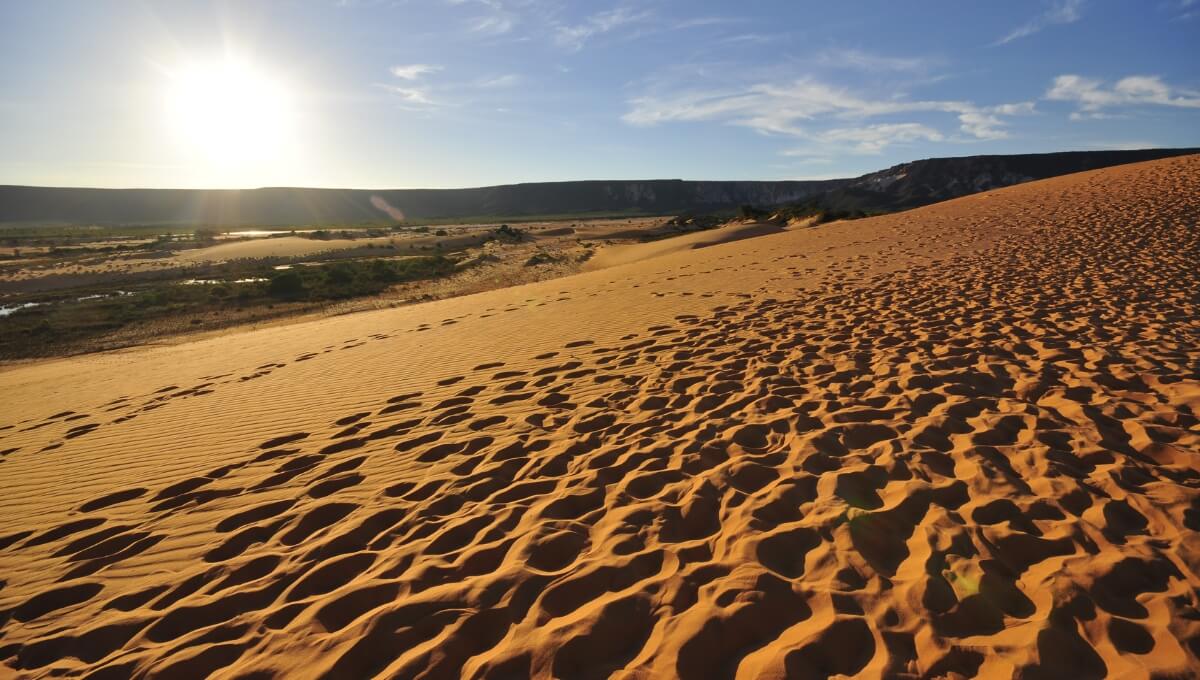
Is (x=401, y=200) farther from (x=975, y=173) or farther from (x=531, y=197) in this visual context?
(x=975, y=173)

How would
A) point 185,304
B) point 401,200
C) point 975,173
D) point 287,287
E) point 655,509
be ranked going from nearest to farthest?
point 655,509 → point 185,304 → point 287,287 → point 975,173 → point 401,200

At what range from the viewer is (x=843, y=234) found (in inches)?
696

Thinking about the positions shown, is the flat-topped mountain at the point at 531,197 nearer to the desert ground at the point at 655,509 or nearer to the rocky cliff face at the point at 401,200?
the rocky cliff face at the point at 401,200

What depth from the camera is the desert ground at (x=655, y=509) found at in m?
2.21

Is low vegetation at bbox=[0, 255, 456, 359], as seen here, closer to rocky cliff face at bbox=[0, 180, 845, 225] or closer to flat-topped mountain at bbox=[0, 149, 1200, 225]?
flat-topped mountain at bbox=[0, 149, 1200, 225]

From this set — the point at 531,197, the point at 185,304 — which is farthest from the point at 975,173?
the point at 185,304

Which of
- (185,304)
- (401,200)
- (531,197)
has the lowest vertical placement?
(185,304)

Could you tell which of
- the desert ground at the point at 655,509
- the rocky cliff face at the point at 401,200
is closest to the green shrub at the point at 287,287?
the desert ground at the point at 655,509

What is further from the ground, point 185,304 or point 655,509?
point 655,509

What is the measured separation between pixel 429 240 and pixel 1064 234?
37.3m

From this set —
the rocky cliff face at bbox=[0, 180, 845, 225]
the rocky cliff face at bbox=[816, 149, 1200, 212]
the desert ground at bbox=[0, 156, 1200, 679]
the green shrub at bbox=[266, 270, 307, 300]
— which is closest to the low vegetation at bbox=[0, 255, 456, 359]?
the green shrub at bbox=[266, 270, 307, 300]

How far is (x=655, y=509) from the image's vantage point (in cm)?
315

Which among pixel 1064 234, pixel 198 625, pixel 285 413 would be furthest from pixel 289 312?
pixel 1064 234

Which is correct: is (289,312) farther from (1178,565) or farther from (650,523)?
(1178,565)
